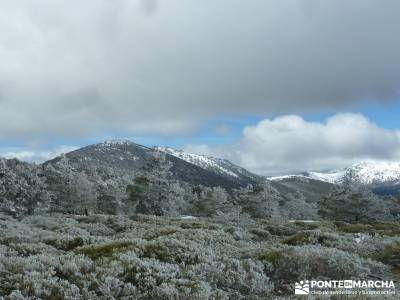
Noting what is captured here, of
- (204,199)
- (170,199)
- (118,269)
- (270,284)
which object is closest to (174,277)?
(118,269)

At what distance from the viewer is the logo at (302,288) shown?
8.69m

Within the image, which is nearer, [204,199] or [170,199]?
[170,199]

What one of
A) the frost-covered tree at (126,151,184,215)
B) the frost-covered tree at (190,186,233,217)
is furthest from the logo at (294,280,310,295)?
the frost-covered tree at (190,186,233,217)

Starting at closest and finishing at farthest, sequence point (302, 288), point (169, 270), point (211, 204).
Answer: point (302, 288)
point (169, 270)
point (211, 204)

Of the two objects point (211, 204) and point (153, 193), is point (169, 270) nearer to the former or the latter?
point (153, 193)

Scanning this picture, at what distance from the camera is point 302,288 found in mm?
8969

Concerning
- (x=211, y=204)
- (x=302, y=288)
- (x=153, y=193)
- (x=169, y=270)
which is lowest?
(x=302, y=288)

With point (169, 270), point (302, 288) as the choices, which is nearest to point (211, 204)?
point (169, 270)

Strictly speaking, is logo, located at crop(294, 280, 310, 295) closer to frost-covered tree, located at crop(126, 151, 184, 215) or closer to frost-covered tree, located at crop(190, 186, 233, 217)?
frost-covered tree, located at crop(126, 151, 184, 215)

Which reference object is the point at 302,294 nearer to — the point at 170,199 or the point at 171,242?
the point at 171,242

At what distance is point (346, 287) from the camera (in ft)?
29.9

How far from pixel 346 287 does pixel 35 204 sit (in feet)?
183

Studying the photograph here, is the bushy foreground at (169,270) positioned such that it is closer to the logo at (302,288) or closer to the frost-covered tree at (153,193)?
the logo at (302,288)

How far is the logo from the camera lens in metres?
8.69
